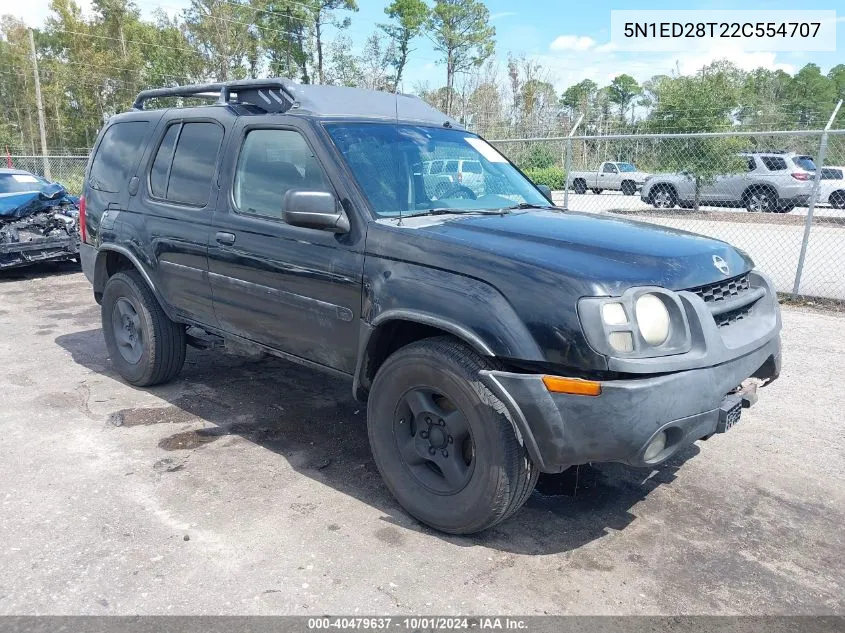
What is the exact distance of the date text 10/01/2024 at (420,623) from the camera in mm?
2504

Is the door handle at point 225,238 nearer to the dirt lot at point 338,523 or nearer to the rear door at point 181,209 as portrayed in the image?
the rear door at point 181,209

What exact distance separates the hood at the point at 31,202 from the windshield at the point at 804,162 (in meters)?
16.0

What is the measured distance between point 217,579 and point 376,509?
878 millimetres

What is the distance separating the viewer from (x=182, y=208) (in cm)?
437

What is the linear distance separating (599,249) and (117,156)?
3.93m

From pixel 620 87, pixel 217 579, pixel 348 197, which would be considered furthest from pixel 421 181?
pixel 620 87

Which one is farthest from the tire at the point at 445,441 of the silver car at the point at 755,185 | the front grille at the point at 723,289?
the silver car at the point at 755,185

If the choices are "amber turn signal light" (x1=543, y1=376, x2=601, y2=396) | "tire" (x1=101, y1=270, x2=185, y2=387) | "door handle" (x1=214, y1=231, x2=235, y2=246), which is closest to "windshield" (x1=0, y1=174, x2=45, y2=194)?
"tire" (x1=101, y1=270, x2=185, y2=387)

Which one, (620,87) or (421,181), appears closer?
(421,181)

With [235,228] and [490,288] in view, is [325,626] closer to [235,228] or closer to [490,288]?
[490,288]

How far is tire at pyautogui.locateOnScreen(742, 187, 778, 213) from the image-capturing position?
1608cm

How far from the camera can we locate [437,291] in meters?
2.95

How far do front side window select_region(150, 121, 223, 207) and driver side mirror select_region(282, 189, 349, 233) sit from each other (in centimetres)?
118

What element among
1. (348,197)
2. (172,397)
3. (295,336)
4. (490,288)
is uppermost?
(348,197)
